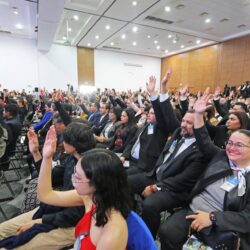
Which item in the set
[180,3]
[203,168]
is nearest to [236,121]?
[203,168]

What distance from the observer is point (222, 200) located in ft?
4.95

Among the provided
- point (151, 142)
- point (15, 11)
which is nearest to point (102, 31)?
point (15, 11)

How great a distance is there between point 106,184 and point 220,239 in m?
0.93

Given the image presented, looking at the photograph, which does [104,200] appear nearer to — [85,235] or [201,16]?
[85,235]

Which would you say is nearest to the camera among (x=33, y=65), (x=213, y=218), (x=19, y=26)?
(x=213, y=218)

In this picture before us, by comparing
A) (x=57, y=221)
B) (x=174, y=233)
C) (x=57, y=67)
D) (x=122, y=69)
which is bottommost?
(x=174, y=233)

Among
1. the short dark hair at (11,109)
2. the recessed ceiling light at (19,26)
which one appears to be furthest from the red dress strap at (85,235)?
the recessed ceiling light at (19,26)

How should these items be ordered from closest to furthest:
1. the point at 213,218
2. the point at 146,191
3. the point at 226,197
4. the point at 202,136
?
the point at 213,218, the point at 226,197, the point at 202,136, the point at 146,191

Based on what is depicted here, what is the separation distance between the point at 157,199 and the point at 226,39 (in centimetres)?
1213

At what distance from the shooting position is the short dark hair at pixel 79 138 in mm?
Answer: 1604

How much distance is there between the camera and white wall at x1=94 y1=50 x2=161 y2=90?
48.0 ft

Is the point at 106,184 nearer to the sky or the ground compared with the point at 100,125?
nearer to the sky

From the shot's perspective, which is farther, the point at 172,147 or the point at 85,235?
the point at 172,147

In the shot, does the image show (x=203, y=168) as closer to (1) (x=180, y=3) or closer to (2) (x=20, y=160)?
→ (2) (x=20, y=160)
